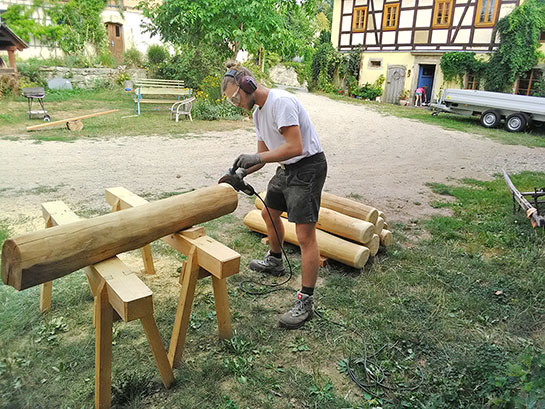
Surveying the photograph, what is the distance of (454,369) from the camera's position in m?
2.69

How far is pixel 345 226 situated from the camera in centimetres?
415

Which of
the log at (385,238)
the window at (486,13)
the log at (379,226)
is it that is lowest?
the log at (385,238)

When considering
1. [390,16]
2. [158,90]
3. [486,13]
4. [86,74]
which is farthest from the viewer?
[390,16]

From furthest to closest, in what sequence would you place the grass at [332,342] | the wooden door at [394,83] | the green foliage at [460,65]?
the wooden door at [394,83]
the green foliage at [460,65]
the grass at [332,342]

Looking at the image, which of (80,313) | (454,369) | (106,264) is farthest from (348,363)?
(80,313)

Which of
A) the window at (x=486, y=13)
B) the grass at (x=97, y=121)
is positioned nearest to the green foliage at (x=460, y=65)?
the window at (x=486, y=13)

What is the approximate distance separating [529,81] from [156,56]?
56.9 ft

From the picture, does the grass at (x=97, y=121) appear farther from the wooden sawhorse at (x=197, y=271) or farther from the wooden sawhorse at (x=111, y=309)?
the wooden sawhorse at (x=111, y=309)

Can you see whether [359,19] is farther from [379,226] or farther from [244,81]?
[244,81]

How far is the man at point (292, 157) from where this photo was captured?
2.97 metres

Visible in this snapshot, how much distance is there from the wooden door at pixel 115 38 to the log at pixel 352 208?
23.8 meters

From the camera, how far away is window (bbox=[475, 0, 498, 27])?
18938mm

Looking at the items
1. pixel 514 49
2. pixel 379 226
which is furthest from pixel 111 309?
pixel 514 49

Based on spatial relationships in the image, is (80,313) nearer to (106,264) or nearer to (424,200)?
(106,264)
